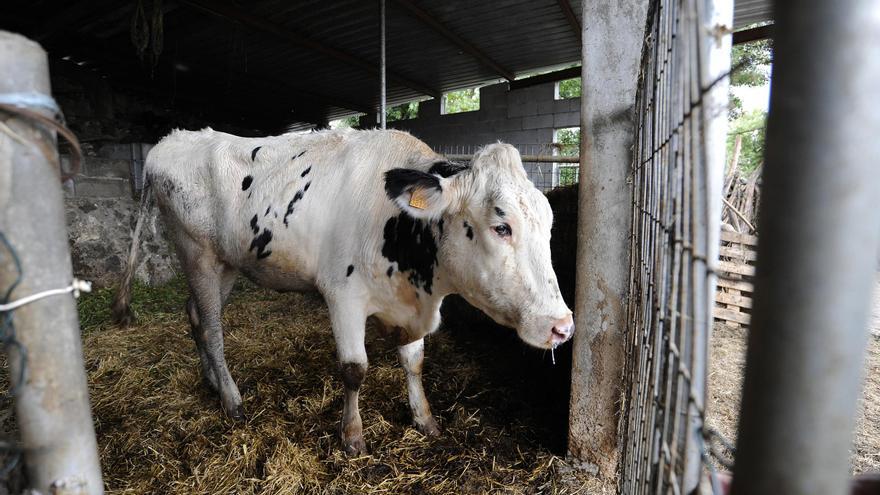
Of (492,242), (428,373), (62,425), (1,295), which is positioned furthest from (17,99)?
(428,373)

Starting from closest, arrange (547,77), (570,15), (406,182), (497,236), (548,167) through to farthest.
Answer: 1. (497,236)
2. (406,182)
3. (570,15)
4. (548,167)
5. (547,77)

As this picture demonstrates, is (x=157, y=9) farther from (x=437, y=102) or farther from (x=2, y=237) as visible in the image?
(x=437, y=102)

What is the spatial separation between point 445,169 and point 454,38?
6.32 m

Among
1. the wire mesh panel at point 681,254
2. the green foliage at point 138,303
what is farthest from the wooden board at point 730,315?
the green foliage at point 138,303

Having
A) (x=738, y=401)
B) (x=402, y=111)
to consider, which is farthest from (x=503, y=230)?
(x=402, y=111)

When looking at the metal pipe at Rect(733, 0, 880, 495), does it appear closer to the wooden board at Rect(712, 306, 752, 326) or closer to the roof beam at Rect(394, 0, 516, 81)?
the wooden board at Rect(712, 306, 752, 326)

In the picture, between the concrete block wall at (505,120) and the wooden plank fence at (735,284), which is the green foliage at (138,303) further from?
the wooden plank fence at (735,284)

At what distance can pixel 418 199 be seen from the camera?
239cm

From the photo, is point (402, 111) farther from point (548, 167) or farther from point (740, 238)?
point (740, 238)

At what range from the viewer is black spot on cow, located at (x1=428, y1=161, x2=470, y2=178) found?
262 cm

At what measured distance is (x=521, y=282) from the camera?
2.19 m

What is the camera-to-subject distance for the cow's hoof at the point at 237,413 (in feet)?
10.2

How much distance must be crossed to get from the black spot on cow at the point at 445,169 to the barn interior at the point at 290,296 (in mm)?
1215

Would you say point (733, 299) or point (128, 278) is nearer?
point (128, 278)
